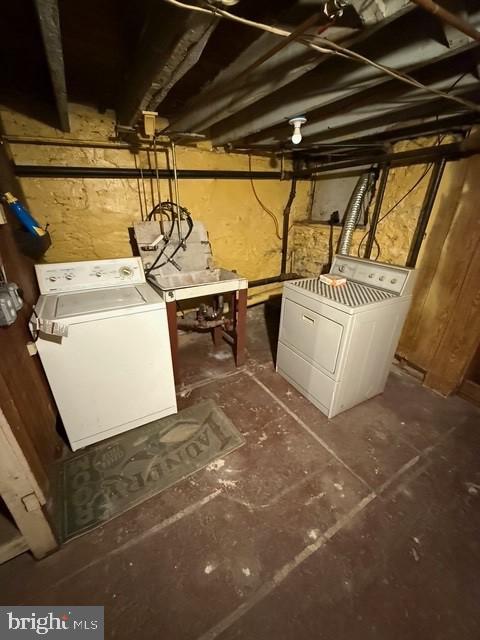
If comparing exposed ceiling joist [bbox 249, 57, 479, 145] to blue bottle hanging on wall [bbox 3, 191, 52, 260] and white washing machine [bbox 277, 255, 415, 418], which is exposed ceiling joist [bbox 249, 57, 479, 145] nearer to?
white washing machine [bbox 277, 255, 415, 418]

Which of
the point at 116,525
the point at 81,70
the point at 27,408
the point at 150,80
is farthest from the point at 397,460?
the point at 81,70

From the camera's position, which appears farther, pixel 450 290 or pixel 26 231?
pixel 450 290

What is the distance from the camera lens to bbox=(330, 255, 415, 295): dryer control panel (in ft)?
5.69

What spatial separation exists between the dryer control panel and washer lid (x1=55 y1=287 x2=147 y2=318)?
1.58 meters

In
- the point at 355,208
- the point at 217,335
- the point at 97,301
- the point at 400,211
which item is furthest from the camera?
the point at 217,335

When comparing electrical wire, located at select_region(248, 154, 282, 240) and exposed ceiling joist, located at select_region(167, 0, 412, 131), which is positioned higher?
exposed ceiling joist, located at select_region(167, 0, 412, 131)

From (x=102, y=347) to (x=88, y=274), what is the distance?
24.3 inches

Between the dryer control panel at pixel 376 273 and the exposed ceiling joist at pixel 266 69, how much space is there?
124 centimetres

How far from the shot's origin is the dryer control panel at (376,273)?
5.69 feet

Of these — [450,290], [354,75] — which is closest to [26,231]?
[354,75]

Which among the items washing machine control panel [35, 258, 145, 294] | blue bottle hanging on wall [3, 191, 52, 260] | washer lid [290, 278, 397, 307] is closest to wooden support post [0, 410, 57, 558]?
washing machine control panel [35, 258, 145, 294]

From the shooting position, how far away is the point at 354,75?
1.12 m

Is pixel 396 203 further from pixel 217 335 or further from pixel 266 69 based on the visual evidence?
pixel 217 335

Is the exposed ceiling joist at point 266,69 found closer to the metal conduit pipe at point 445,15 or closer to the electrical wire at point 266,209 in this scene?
the metal conduit pipe at point 445,15
